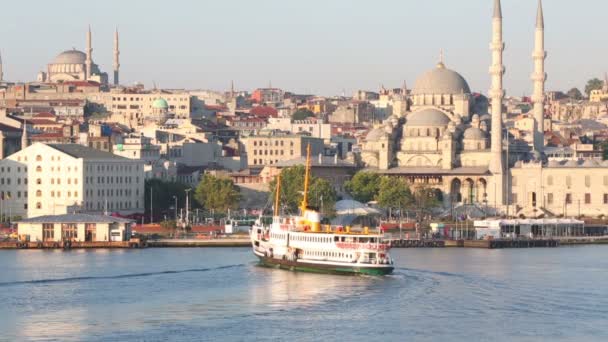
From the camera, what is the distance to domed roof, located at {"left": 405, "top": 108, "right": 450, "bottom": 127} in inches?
3152

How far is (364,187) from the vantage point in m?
74.1

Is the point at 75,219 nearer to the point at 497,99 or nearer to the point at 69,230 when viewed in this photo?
the point at 69,230

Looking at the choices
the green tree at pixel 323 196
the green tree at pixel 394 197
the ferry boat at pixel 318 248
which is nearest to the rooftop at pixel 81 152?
the green tree at pixel 323 196

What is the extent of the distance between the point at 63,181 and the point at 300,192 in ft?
28.3

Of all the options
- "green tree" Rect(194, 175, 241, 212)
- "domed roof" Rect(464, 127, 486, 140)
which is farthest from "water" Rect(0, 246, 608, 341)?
"domed roof" Rect(464, 127, 486, 140)

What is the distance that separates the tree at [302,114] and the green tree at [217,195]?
→ 39733mm

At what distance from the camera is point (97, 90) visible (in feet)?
368

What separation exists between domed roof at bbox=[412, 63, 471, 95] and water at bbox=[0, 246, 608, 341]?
3108 centimetres

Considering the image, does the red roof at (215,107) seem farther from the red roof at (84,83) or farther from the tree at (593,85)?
the tree at (593,85)

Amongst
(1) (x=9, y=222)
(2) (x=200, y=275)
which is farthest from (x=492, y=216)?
(2) (x=200, y=275)

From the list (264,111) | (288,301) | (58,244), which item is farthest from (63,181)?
(264,111)

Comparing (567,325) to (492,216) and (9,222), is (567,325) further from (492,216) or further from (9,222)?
(492,216)

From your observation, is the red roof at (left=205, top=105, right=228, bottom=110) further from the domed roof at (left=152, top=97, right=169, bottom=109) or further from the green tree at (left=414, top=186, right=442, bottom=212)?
the green tree at (left=414, top=186, right=442, bottom=212)

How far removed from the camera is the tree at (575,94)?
14871 cm
